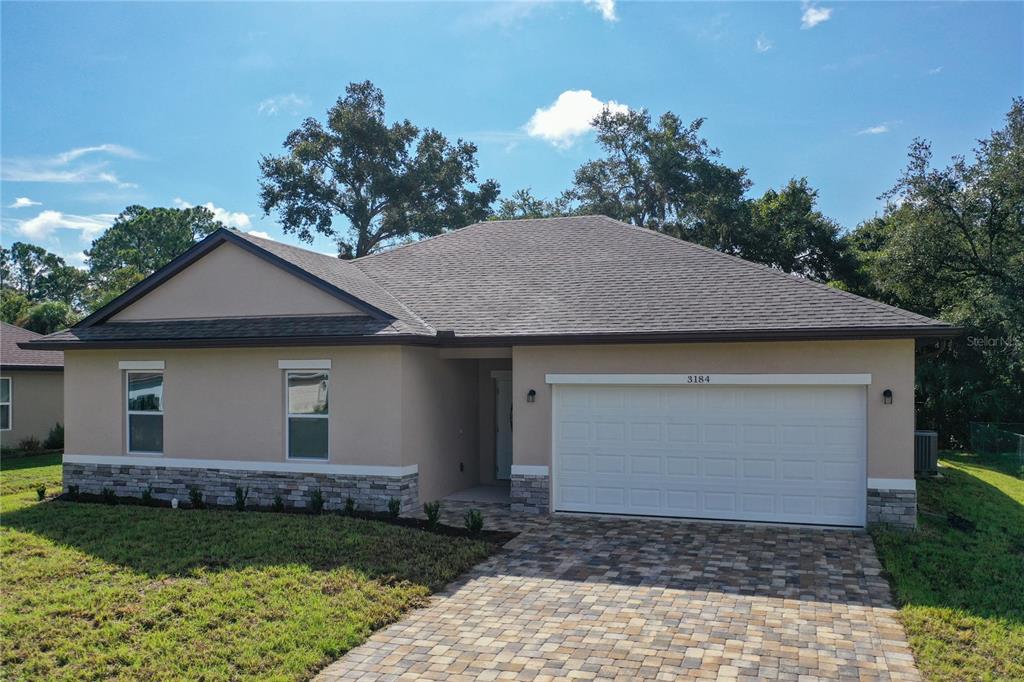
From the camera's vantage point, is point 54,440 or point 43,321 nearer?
point 54,440

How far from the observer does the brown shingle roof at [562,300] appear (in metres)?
11.5

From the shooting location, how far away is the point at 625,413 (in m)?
12.4

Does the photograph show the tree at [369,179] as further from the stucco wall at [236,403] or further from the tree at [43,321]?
the stucco wall at [236,403]

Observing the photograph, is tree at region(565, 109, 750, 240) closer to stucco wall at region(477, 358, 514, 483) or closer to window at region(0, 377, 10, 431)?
stucco wall at region(477, 358, 514, 483)

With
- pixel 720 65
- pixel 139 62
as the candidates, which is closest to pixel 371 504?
pixel 139 62

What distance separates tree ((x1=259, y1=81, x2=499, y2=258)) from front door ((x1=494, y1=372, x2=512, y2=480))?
83.3 feet

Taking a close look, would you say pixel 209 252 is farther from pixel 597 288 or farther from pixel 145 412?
pixel 597 288

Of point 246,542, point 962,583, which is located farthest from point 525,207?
point 962,583

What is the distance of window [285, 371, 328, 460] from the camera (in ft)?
42.4

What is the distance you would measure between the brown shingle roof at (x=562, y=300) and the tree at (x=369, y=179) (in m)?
24.0

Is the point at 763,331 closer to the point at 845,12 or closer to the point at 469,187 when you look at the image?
the point at 845,12

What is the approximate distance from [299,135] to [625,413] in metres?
34.4

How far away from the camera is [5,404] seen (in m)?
21.6

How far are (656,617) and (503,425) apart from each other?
28.4 feet
